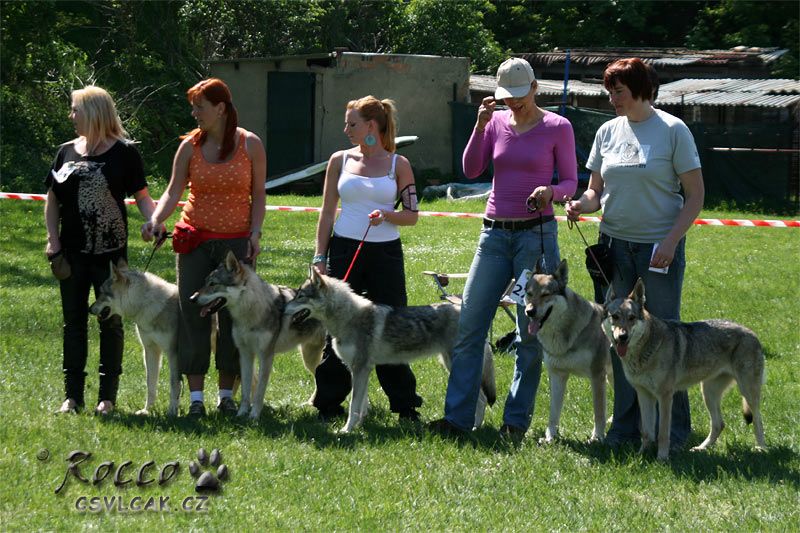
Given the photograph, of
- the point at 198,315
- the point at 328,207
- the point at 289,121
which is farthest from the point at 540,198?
the point at 289,121

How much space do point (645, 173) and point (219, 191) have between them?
8.81 feet

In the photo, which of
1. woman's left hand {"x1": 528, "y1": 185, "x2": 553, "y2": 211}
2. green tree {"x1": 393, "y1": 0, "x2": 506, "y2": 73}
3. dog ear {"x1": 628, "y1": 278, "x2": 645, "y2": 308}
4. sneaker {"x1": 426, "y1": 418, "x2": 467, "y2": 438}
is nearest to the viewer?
dog ear {"x1": 628, "y1": 278, "x2": 645, "y2": 308}

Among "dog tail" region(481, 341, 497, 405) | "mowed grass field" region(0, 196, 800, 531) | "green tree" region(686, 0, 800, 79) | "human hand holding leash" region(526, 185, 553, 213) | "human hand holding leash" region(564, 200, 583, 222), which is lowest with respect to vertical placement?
"mowed grass field" region(0, 196, 800, 531)

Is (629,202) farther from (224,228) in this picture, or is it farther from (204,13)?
(204,13)

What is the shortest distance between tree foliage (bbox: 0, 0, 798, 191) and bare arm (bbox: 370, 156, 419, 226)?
17.1m

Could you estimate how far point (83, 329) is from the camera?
22.4 ft

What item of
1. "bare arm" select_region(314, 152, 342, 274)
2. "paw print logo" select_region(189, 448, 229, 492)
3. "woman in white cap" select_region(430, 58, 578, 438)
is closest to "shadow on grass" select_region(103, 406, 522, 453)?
"woman in white cap" select_region(430, 58, 578, 438)

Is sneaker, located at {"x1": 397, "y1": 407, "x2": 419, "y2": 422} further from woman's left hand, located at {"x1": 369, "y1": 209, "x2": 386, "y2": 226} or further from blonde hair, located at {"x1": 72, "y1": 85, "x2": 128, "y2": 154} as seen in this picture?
blonde hair, located at {"x1": 72, "y1": 85, "x2": 128, "y2": 154}

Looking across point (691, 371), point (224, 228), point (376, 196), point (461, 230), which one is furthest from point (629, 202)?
point (461, 230)

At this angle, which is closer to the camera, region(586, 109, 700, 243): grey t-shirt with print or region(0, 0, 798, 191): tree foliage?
region(586, 109, 700, 243): grey t-shirt with print

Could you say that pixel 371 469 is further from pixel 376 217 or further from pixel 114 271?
pixel 114 271

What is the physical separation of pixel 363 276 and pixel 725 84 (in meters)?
22.9

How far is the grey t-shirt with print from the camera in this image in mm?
5719

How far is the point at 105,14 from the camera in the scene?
30.3 m
